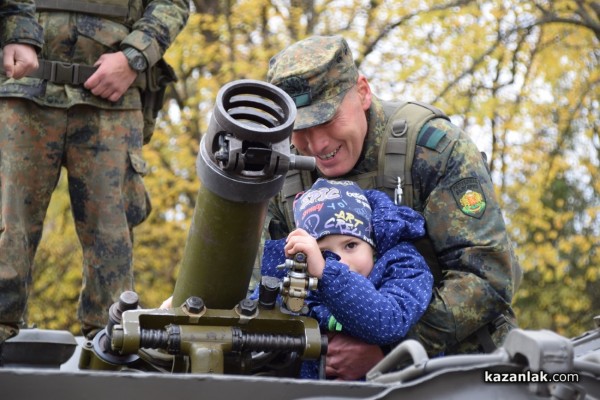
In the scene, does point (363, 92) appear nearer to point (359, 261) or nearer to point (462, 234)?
point (462, 234)

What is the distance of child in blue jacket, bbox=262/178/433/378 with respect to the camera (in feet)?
11.2

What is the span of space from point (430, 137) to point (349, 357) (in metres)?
0.89

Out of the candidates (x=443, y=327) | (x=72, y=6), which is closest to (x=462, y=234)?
(x=443, y=327)

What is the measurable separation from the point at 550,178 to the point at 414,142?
924 centimetres

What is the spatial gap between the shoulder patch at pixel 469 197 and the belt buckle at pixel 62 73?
5.95 feet

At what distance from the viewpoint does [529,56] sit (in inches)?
498

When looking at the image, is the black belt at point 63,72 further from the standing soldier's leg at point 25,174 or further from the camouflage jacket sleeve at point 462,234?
the camouflage jacket sleeve at point 462,234

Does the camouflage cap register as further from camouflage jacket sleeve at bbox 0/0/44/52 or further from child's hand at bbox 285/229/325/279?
camouflage jacket sleeve at bbox 0/0/44/52

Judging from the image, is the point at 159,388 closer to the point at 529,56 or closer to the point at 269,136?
the point at 269,136

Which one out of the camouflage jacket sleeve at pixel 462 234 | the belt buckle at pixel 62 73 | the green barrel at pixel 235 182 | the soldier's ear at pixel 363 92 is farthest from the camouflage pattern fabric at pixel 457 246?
the belt buckle at pixel 62 73

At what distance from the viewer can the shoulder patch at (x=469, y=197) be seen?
4.04 m

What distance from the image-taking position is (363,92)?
429 centimetres

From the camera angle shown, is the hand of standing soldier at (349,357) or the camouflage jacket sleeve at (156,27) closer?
the hand of standing soldier at (349,357)

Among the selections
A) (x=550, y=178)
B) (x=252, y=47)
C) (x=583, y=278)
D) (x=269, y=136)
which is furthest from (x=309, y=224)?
(x=583, y=278)
